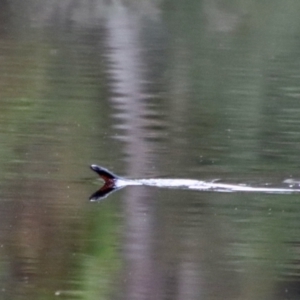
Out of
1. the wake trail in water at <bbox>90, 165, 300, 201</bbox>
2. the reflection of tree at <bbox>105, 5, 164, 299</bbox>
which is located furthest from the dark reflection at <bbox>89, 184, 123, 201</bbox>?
the reflection of tree at <bbox>105, 5, 164, 299</bbox>

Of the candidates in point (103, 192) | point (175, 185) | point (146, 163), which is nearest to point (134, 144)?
point (146, 163)

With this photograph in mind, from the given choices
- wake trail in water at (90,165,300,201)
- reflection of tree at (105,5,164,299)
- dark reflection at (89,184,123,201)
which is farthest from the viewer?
wake trail in water at (90,165,300,201)

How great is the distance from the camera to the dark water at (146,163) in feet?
22.4

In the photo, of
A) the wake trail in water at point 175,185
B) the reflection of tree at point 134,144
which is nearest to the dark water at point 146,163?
the reflection of tree at point 134,144

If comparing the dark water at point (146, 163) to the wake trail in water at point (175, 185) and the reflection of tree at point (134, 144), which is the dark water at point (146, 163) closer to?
the reflection of tree at point (134, 144)

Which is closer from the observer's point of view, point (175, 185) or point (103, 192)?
point (103, 192)

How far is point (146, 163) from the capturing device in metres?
9.33

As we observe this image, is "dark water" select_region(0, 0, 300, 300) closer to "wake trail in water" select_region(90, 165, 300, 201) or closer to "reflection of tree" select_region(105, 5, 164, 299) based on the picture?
Answer: "reflection of tree" select_region(105, 5, 164, 299)

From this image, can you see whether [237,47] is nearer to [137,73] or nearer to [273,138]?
[137,73]

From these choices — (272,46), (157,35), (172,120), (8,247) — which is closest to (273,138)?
(172,120)

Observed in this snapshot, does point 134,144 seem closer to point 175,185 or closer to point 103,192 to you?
point 175,185

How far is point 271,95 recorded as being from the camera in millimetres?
13250

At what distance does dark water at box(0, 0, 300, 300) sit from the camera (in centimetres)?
682

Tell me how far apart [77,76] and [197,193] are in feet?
20.9
